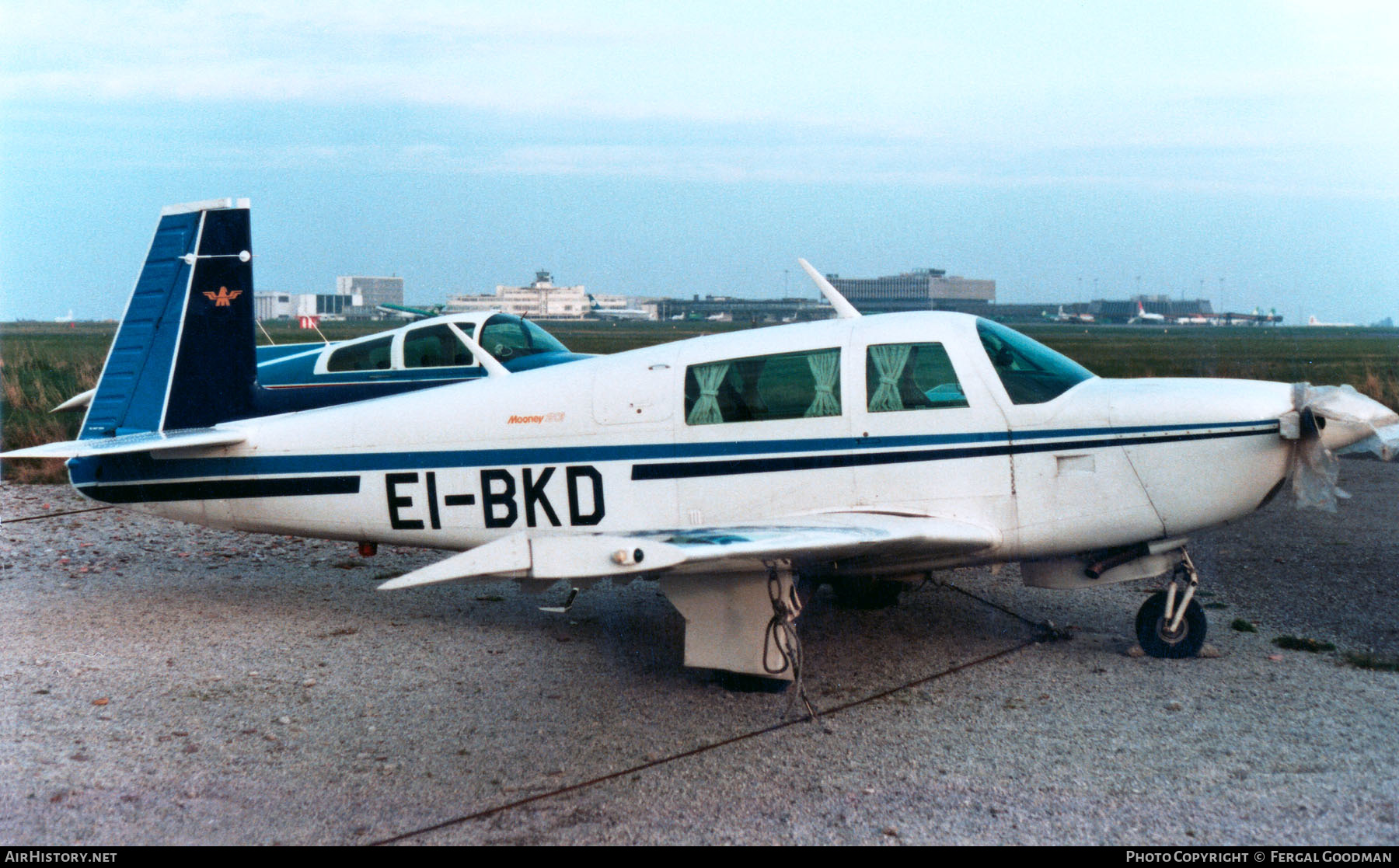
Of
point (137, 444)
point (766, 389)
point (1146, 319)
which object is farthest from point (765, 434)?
point (1146, 319)

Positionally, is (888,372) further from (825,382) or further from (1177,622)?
(1177,622)

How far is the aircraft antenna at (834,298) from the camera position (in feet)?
23.5

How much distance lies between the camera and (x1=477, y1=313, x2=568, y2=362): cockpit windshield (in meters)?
13.1

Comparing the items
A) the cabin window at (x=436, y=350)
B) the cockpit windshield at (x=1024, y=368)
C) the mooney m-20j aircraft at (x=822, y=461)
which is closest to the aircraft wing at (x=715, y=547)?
the mooney m-20j aircraft at (x=822, y=461)

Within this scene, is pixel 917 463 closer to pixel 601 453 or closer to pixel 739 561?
pixel 739 561

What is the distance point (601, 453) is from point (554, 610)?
1.08 meters

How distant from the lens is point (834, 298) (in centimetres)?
735

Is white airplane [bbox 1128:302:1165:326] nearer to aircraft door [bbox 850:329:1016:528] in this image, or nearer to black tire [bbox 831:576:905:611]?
black tire [bbox 831:576:905:611]

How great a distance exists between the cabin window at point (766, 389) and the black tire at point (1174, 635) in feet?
7.17

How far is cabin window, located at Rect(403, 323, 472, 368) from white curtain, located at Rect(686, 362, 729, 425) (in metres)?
6.85

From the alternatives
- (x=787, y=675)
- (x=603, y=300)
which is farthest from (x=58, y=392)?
(x=603, y=300)

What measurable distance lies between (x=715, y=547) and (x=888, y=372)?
181 cm

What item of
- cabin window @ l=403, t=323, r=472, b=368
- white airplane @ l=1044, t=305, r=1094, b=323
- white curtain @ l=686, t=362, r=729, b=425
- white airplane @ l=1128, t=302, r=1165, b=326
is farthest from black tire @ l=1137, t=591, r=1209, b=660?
white airplane @ l=1128, t=302, r=1165, b=326

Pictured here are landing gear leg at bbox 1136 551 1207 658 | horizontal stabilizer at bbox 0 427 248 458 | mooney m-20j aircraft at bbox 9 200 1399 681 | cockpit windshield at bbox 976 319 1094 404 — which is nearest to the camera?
mooney m-20j aircraft at bbox 9 200 1399 681
